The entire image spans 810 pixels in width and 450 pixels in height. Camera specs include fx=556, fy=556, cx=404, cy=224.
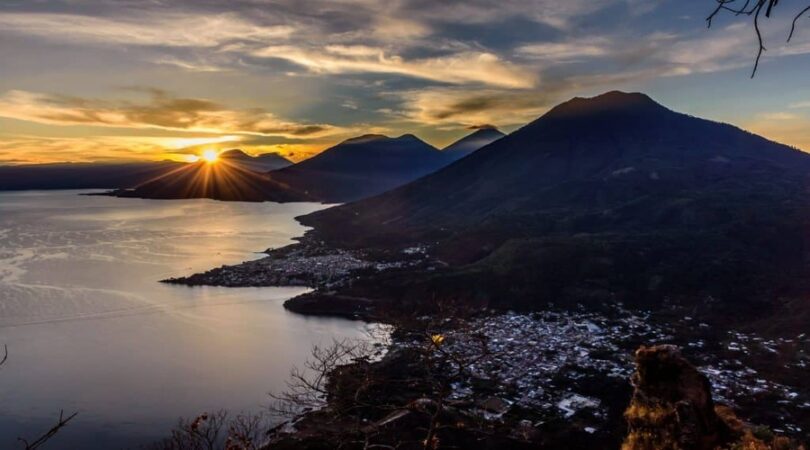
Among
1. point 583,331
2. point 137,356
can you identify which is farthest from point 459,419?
point 137,356

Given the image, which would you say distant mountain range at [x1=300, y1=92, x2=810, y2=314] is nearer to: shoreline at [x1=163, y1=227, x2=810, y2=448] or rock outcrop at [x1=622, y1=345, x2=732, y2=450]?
shoreline at [x1=163, y1=227, x2=810, y2=448]

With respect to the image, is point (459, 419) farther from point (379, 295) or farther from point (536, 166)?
point (536, 166)

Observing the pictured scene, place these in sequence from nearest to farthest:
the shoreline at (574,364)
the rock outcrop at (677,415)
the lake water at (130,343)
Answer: the rock outcrop at (677,415) < the shoreline at (574,364) < the lake water at (130,343)

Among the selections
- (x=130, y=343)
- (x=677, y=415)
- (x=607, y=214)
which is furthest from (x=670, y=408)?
(x=607, y=214)

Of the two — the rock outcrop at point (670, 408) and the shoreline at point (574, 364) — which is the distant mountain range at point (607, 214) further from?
the rock outcrop at point (670, 408)

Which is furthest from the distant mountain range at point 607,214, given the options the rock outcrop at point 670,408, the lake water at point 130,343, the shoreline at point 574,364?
the rock outcrop at point 670,408

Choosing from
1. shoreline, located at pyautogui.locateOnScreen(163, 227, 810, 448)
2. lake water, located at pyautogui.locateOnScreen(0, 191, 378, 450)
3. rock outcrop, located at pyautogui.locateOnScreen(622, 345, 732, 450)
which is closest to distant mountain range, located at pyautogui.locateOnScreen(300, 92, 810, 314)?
shoreline, located at pyautogui.locateOnScreen(163, 227, 810, 448)

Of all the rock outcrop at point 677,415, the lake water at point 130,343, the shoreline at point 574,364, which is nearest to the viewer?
the rock outcrop at point 677,415
